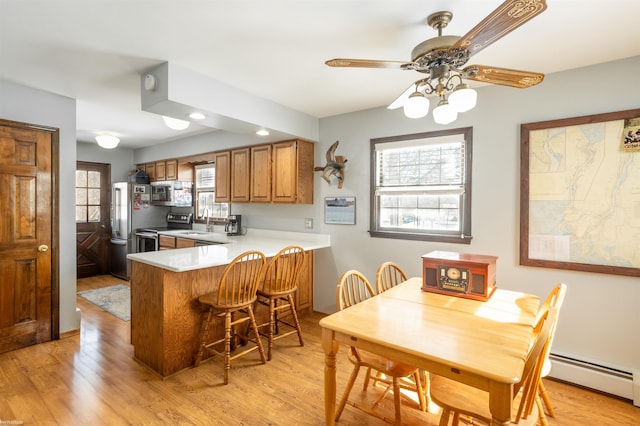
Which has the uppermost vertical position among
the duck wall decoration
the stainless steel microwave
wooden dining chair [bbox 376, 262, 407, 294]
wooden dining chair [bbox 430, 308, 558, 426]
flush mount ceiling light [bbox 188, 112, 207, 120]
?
flush mount ceiling light [bbox 188, 112, 207, 120]

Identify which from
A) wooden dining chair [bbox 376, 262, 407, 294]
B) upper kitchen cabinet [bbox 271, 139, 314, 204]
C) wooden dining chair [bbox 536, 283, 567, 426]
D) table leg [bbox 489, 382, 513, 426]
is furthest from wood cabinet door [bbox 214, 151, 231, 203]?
table leg [bbox 489, 382, 513, 426]

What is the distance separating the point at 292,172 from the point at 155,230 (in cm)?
304

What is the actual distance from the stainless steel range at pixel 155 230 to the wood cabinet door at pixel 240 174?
61.8 inches

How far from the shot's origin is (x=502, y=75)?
64.4 inches

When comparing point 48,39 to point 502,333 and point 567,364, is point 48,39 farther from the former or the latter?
point 567,364

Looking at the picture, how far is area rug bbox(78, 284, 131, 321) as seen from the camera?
3.89 m

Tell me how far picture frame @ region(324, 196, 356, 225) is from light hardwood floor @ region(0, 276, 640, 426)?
4.81 ft

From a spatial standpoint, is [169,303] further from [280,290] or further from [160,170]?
[160,170]

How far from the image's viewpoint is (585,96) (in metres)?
2.43

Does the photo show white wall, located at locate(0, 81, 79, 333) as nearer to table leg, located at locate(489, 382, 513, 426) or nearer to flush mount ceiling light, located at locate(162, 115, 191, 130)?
flush mount ceiling light, located at locate(162, 115, 191, 130)

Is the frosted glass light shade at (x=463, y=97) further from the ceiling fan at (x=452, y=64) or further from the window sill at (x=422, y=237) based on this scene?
the window sill at (x=422, y=237)

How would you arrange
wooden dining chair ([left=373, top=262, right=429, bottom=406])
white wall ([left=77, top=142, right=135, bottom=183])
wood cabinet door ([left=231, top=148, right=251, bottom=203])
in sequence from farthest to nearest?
white wall ([left=77, top=142, right=135, bottom=183]) → wood cabinet door ([left=231, top=148, right=251, bottom=203]) → wooden dining chair ([left=373, top=262, right=429, bottom=406])

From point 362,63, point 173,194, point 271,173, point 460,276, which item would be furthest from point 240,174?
point 460,276

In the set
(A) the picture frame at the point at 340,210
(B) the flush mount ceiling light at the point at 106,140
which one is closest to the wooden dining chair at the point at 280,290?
(A) the picture frame at the point at 340,210
